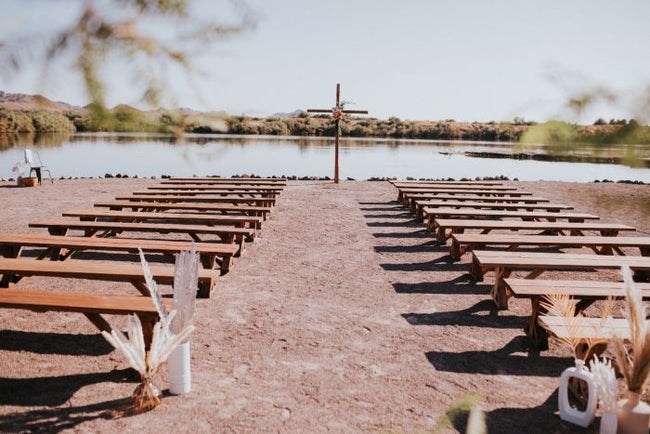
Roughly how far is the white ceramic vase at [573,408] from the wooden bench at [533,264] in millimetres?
2264

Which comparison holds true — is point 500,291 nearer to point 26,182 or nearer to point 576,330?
point 576,330

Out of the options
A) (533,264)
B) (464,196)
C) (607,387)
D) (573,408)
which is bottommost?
(573,408)

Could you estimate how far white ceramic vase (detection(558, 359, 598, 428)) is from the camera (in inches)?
131

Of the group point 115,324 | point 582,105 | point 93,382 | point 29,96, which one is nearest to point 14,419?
point 93,382

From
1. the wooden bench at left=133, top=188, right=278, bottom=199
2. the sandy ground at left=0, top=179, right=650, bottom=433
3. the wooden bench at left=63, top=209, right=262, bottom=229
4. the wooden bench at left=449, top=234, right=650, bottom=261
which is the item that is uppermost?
the wooden bench at left=133, top=188, right=278, bottom=199

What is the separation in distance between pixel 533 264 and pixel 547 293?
4.42ft

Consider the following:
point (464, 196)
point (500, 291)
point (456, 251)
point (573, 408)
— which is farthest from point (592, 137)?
point (464, 196)

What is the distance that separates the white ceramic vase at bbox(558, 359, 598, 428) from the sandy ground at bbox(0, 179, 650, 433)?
0.07m

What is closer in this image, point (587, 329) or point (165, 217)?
point (587, 329)

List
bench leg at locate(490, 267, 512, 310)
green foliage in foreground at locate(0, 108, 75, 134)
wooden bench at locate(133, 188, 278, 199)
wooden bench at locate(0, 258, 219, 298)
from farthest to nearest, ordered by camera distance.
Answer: wooden bench at locate(133, 188, 278, 199) → bench leg at locate(490, 267, 512, 310) → wooden bench at locate(0, 258, 219, 298) → green foliage in foreground at locate(0, 108, 75, 134)

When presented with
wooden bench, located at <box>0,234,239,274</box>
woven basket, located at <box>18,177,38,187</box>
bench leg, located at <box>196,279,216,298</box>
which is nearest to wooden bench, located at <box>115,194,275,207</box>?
wooden bench, located at <box>0,234,239,274</box>

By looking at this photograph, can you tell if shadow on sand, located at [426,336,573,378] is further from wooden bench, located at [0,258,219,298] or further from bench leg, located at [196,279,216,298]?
bench leg, located at [196,279,216,298]

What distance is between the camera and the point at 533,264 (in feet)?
19.5

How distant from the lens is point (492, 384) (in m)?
3.95
